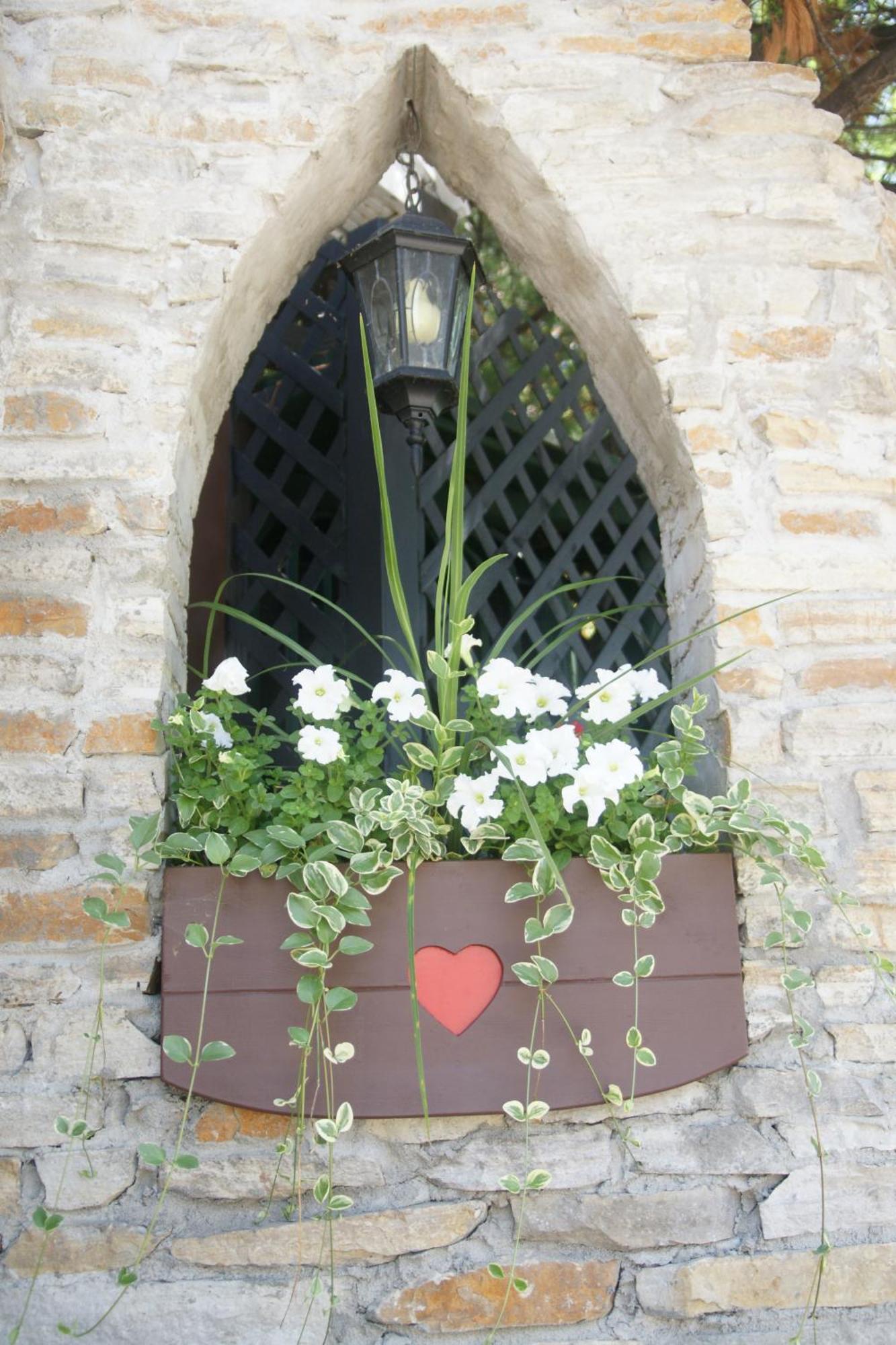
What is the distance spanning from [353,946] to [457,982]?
19cm

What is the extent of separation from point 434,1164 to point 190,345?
4.42 ft

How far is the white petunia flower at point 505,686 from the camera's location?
6.00 feet

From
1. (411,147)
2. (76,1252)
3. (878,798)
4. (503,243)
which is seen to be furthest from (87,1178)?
(411,147)

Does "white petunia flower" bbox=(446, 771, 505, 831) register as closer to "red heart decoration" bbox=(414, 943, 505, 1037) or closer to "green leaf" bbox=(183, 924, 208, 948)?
"red heart decoration" bbox=(414, 943, 505, 1037)

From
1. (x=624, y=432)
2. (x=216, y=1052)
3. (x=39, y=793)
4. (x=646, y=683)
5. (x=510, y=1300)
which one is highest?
(x=624, y=432)

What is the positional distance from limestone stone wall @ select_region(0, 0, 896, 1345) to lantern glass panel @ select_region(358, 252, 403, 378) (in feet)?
0.47

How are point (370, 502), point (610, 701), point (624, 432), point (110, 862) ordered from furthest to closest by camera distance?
point (370, 502), point (624, 432), point (610, 701), point (110, 862)

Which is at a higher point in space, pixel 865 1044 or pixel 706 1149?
pixel 865 1044

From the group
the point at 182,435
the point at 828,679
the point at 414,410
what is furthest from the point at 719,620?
the point at 182,435

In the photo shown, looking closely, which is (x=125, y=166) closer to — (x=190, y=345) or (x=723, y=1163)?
(x=190, y=345)

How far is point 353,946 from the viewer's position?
1.65 m

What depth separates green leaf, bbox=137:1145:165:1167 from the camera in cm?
159

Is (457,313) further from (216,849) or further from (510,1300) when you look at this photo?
(510,1300)

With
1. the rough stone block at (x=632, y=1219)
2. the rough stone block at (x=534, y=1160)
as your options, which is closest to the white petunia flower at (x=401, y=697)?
the rough stone block at (x=534, y=1160)
